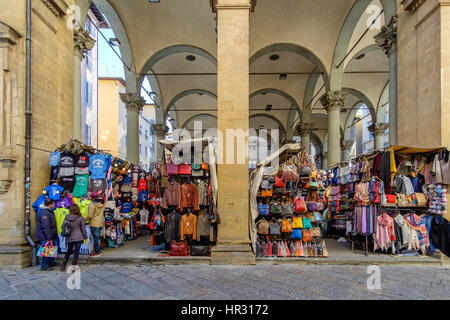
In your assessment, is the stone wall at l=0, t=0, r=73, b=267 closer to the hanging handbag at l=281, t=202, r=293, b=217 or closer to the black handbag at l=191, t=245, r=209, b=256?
the black handbag at l=191, t=245, r=209, b=256

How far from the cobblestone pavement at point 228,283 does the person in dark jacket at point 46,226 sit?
23.0 inches

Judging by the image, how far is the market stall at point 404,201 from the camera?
626 centimetres

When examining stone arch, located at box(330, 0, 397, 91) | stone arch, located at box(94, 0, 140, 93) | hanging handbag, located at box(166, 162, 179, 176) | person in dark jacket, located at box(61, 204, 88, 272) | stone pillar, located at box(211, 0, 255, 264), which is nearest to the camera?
person in dark jacket, located at box(61, 204, 88, 272)

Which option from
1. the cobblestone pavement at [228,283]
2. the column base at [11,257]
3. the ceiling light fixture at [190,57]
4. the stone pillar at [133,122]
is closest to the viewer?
the cobblestone pavement at [228,283]

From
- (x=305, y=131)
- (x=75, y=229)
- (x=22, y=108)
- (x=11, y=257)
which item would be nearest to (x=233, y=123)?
(x=75, y=229)

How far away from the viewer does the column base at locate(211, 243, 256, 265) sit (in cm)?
593

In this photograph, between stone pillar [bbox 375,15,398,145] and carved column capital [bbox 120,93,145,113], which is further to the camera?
carved column capital [bbox 120,93,145,113]

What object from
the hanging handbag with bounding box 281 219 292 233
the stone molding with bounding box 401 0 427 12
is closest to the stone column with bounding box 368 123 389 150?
the stone molding with bounding box 401 0 427 12

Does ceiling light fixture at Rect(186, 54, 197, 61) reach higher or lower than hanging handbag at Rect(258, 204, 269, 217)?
higher

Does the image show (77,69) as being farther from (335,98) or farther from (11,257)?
(335,98)

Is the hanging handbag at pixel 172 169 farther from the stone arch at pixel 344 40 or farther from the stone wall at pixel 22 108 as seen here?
the stone arch at pixel 344 40

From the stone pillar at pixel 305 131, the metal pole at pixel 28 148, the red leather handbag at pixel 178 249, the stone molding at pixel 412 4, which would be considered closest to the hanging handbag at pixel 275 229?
the red leather handbag at pixel 178 249

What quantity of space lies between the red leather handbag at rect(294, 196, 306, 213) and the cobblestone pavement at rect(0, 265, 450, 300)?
1.25m

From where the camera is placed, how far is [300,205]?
6.33m
